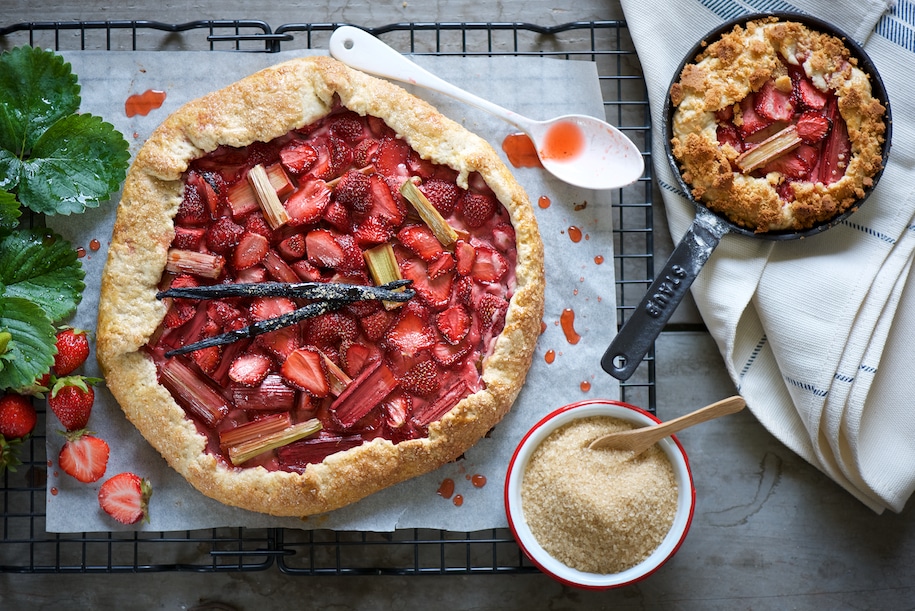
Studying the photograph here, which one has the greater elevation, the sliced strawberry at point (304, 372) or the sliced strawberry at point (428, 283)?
the sliced strawberry at point (428, 283)

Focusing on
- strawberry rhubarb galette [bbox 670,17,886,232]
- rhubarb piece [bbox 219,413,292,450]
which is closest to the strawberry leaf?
rhubarb piece [bbox 219,413,292,450]

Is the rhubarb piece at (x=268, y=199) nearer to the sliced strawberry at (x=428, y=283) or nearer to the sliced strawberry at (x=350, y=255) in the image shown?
the sliced strawberry at (x=350, y=255)

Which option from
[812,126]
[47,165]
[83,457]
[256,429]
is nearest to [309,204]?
[256,429]

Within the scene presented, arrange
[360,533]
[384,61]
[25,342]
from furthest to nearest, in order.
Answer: [360,533] → [384,61] → [25,342]

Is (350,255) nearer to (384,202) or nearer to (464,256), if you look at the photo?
(384,202)

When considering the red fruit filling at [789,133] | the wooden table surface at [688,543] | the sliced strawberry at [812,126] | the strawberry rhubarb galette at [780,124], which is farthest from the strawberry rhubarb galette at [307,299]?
the sliced strawberry at [812,126]

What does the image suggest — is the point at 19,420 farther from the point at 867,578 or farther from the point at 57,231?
the point at 867,578
